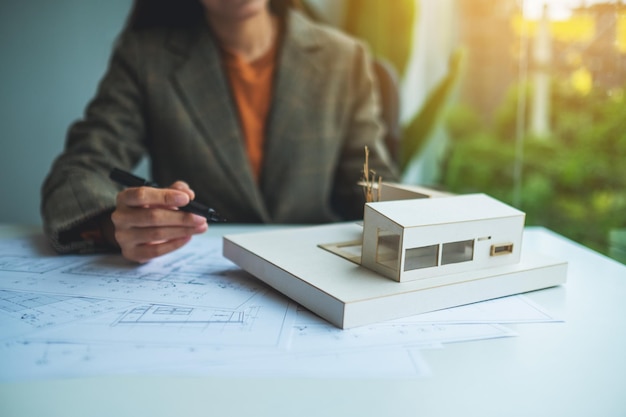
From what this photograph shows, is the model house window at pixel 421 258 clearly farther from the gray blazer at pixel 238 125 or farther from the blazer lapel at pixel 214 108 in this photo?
the blazer lapel at pixel 214 108

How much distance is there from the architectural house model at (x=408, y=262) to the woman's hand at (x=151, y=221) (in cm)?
8

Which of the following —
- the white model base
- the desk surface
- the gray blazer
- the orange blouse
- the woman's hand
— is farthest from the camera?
the orange blouse

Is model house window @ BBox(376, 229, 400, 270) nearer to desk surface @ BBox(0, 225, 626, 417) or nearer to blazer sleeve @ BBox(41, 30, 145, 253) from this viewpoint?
desk surface @ BBox(0, 225, 626, 417)

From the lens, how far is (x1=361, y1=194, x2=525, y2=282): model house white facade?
602 mm

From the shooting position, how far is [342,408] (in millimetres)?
431

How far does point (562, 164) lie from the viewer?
1.84m

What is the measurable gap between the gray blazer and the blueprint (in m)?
0.56

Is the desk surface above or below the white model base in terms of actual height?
below

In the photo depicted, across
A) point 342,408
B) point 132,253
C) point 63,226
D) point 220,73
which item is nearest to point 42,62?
point 220,73

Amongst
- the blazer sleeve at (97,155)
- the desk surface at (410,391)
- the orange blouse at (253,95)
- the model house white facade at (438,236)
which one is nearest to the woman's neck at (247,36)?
the orange blouse at (253,95)

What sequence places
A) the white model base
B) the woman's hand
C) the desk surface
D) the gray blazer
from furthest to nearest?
the gray blazer, the woman's hand, the white model base, the desk surface

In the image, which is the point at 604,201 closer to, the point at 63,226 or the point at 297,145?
the point at 297,145

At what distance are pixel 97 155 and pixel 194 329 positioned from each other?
0.65 meters

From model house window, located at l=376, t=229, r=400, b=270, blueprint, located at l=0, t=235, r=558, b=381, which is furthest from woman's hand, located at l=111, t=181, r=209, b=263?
model house window, located at l=376, t=229, r=400, b=270
